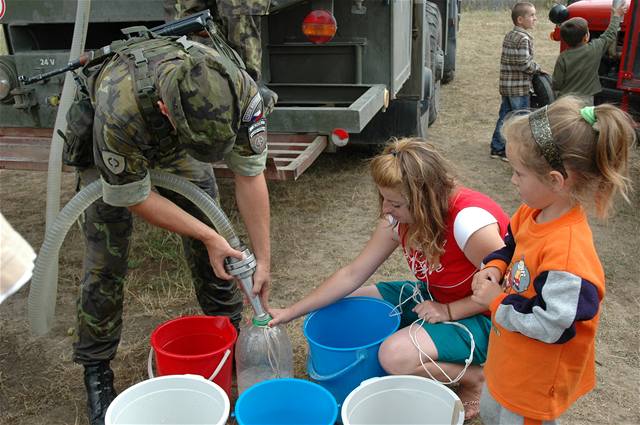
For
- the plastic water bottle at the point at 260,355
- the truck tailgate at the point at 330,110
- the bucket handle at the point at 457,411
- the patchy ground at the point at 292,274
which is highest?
the truck tailgate at the point at 330,110

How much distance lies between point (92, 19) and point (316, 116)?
54.4 inches

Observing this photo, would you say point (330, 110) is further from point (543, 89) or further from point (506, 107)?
point (543, 89)

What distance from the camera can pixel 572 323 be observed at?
1.54m

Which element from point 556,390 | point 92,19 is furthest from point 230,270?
point 92,19

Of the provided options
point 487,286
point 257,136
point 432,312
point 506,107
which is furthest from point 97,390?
point 506,107

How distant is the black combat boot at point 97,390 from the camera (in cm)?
240

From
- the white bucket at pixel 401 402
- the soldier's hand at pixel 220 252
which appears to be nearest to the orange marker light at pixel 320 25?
the soldier's hand at pixel 220 252

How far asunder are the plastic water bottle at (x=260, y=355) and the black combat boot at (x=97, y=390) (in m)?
0.49

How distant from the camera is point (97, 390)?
2.42 m

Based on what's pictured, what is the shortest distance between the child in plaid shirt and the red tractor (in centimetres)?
62

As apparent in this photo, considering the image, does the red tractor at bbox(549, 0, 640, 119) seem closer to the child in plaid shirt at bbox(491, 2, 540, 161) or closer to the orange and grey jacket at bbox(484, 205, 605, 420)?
the child in plaid shirt at bbox(491, 2, 540, 161)

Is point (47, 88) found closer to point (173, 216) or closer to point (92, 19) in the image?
point (92, 19)

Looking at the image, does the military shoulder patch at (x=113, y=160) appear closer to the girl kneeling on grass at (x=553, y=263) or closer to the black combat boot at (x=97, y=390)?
the black combat boot at (x=97, y=390)

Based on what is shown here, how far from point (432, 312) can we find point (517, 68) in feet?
12.0
